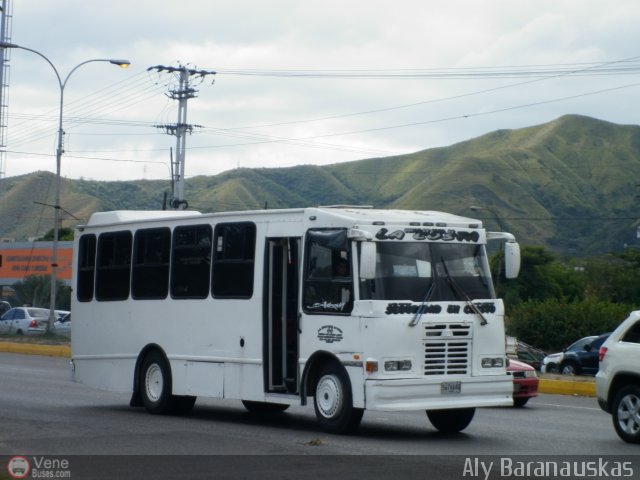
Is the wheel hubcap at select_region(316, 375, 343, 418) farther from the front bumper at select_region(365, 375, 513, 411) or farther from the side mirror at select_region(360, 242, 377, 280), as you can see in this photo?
the side mirror at select_region(360, 242, 377, 280)

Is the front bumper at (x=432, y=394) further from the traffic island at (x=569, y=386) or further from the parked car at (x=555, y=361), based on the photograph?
the parked car at (x=555, y=361)

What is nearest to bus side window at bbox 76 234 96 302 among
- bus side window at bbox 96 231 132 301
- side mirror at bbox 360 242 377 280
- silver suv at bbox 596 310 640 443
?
bus side window at bbox 96 231 132 301

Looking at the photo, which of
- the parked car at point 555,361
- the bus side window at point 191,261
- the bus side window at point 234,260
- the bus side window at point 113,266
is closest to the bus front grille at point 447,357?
the bus side window at point 234,260

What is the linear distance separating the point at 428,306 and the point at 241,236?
10.8 ft

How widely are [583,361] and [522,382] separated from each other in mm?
18014

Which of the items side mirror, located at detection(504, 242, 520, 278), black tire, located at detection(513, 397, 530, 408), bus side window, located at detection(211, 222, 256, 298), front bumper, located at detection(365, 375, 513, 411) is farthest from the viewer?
black tire, located at detection(513, 397, 530, 408)

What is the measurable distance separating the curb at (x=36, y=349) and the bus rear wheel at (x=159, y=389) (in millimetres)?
19845

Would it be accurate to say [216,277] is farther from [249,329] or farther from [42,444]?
[42,444]

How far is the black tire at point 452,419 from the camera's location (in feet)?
48.2

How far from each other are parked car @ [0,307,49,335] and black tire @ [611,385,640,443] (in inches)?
1576

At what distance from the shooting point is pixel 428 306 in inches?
544

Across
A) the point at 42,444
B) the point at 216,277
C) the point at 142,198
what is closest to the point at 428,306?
the point at 216,277

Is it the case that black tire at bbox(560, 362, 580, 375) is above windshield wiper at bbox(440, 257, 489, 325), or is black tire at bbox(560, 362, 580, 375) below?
A: below

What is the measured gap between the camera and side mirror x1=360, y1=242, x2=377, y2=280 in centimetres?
1320
